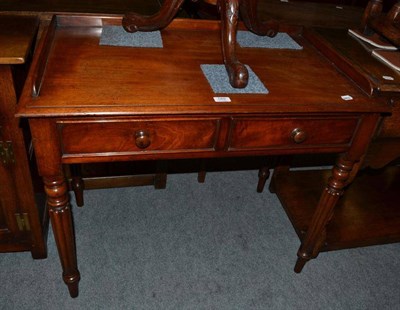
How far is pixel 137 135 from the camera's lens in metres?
1.13

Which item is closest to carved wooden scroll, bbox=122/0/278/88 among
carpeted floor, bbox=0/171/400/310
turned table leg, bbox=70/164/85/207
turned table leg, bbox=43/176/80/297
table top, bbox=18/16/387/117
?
table top, bbox=18/16/387/117

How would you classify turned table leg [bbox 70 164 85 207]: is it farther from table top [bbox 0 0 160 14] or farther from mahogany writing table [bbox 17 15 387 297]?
table top [bbox 0 0 160 14]

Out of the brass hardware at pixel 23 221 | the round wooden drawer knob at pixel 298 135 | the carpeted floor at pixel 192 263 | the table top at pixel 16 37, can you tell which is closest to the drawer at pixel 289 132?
the round wooden drawer knob at pixel 298 135

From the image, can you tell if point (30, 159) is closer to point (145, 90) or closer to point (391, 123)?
point (145, 90)

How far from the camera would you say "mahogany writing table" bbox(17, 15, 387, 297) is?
42.2 inches

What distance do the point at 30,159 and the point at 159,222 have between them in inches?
31.6

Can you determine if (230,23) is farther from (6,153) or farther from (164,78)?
(6,153)

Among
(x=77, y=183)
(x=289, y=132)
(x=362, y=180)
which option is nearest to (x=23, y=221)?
(x=77, y=183)

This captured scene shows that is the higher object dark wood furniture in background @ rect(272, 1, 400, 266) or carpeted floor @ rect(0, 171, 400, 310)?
dark wood furniture in background @ rect(272, 1, 400, 266)

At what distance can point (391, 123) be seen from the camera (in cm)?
142

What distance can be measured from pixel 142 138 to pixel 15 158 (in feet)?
1.85

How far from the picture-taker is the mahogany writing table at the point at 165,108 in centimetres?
107

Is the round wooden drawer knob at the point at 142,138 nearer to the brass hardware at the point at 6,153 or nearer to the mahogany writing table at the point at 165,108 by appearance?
the mahogany writing table at the point at 165,108

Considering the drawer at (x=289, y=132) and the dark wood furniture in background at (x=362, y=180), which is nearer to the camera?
the drawer at (x=289, y=132)
